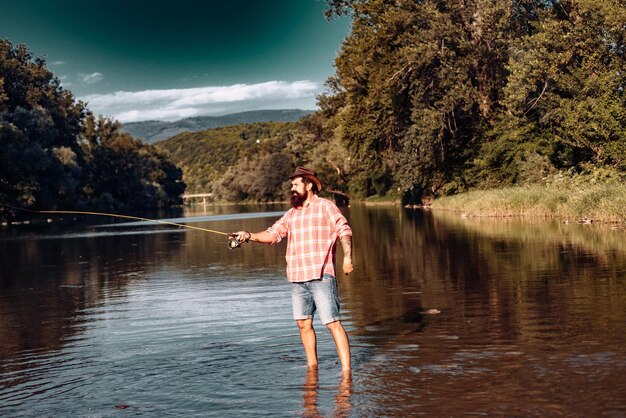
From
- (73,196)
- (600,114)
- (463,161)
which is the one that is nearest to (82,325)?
(600,114)

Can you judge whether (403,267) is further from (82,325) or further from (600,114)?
(600,114)

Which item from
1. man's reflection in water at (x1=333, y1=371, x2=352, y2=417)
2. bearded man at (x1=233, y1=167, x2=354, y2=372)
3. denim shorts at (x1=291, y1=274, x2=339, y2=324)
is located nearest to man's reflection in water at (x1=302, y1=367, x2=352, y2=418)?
man's reflection in water at (x1=333, y1=371, x2=352, y2=417)

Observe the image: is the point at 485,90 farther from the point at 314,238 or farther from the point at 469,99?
the point at 314,238

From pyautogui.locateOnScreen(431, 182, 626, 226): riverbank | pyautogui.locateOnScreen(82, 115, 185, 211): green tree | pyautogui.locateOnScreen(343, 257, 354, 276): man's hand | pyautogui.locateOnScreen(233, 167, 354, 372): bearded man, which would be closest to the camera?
pyautogui.locateOnScreen(343, 257, 354, 276): man's hand

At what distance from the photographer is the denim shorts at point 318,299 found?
8297mm

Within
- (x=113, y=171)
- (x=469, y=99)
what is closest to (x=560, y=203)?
(x=469, y=99)

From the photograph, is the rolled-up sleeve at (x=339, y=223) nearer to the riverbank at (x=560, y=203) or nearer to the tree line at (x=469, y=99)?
the riverbank at (x=560, y=203)

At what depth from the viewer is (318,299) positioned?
834cm

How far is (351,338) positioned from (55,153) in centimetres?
7758

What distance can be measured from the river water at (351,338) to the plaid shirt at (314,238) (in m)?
1.06

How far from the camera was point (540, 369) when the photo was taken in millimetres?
7906

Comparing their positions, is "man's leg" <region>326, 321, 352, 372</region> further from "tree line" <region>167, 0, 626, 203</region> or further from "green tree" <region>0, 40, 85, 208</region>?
"green tree" <region>0, 40, 85, 208</region>

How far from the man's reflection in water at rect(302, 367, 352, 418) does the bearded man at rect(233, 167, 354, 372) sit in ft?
0.84

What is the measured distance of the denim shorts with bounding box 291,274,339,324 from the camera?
8.30 metres
